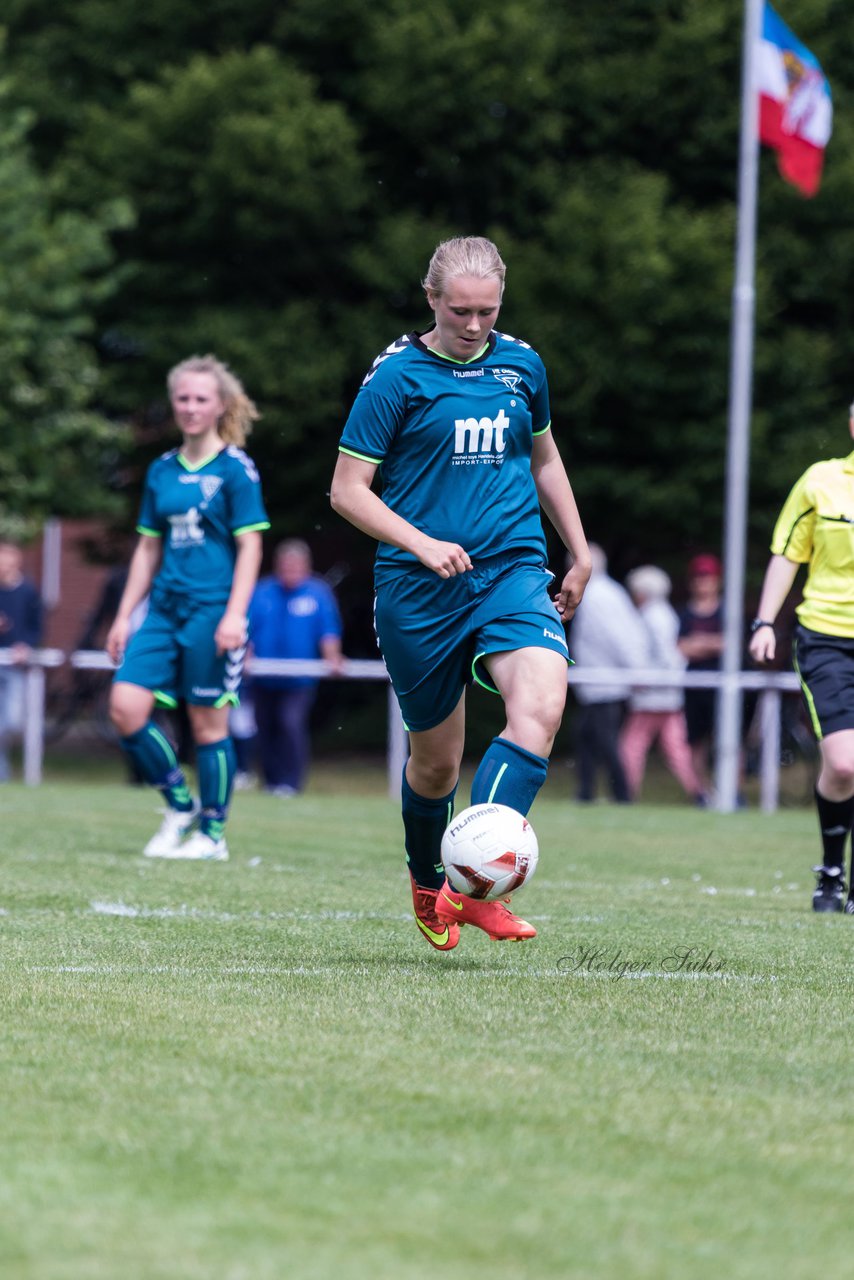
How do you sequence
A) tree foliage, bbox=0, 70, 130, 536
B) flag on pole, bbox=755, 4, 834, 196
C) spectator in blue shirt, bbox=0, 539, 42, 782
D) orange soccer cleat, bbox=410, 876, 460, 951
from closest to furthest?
orange soccer cleat, bbox=410, 876, 460, 951
spectator in blue shirt, bbox=0, 539, 42, 782
flag on pole, bbox=755, 4, 834, 196
tree foliage, bbox=0, 70, 130, 536

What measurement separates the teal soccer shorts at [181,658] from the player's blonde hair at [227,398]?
834mm

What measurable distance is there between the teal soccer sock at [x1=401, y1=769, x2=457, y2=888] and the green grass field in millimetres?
245

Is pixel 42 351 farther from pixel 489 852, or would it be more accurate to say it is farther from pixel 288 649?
pixel 489 852

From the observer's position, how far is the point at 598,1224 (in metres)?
3.05

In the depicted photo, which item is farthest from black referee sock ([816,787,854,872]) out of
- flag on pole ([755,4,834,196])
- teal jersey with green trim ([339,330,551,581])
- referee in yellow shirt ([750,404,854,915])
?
flag on pole ([755,4,834,196])

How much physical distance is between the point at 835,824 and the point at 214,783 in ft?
9.95

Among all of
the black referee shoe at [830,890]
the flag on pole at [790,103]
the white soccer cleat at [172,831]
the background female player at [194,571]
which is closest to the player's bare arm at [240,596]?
the background female player at [194,571]

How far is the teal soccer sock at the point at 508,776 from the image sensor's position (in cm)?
562

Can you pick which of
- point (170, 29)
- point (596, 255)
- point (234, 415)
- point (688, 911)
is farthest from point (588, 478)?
point (688, 911)

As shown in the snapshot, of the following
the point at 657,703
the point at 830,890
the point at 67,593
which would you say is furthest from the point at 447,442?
the point at 67,593

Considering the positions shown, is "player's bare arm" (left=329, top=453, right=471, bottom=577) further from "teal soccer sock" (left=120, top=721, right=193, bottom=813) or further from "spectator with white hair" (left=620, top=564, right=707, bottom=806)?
"spectator with white hair" (left=620, top=564, right=707, bottom=806)

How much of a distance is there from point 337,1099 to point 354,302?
2129 centimetres

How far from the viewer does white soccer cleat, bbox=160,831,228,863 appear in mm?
9789

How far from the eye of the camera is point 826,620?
823 cm
